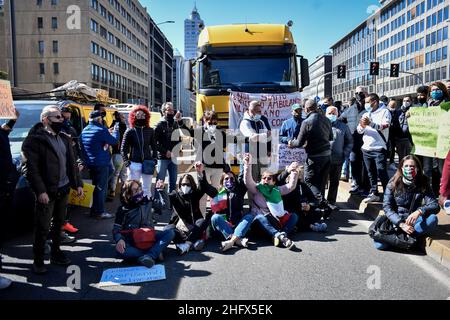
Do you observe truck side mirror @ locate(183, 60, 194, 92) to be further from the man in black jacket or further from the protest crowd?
the man in black jacket

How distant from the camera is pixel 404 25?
3282 inches

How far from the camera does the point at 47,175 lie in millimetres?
4613

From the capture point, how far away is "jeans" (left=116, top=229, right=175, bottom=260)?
4.88 metres

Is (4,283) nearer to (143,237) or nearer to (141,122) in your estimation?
(143,237)

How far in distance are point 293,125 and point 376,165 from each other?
1605 millimetres

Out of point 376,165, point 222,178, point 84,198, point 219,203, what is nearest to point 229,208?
point 219,203

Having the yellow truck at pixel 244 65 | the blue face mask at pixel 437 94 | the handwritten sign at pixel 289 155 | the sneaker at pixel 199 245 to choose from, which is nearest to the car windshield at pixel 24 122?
the yellow truck at pixel 244 65

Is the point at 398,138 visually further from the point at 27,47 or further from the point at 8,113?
the point at 27,47

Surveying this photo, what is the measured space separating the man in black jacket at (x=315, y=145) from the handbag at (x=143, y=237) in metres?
2.91

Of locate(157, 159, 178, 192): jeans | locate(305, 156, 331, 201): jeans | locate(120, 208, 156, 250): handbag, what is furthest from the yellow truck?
locate(120, 208, 156, 250): handbag

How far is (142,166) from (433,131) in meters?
4.62

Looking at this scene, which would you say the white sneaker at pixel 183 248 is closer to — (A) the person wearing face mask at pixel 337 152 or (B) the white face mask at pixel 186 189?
(B) the white face mask at pixel 186 189

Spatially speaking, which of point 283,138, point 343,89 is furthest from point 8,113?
point 343,89

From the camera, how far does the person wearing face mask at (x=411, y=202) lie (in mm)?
5121
